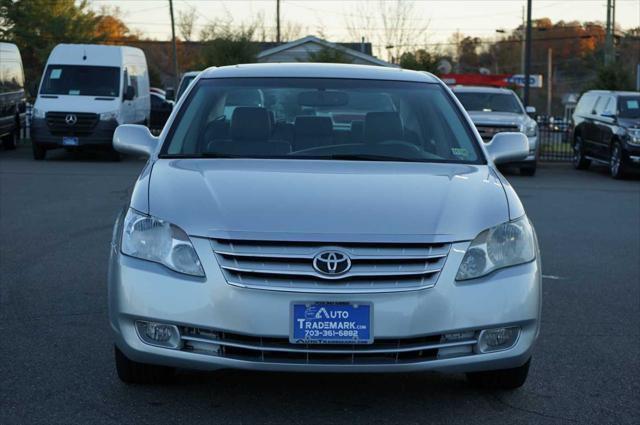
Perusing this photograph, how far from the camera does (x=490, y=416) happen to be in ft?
16.1

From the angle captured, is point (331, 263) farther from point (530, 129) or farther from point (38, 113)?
point (38, 113)

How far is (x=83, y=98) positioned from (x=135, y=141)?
17533 mm

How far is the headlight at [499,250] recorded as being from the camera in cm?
466

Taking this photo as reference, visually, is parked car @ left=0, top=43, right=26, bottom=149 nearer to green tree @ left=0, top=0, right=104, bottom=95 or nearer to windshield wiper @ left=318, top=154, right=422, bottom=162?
windshield wiper @ left=318, top=154, right=422, bottom=162

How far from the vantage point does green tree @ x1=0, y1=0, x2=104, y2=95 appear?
62562 mm

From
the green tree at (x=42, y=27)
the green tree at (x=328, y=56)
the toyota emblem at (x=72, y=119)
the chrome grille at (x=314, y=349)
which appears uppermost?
the green tree at (x=42, y=27)

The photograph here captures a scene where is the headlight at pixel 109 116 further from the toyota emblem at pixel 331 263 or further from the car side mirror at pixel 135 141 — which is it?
the toyota emblem at pixel 331 263

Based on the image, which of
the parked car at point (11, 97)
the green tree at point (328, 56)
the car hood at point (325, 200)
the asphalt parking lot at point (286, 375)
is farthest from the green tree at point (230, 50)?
the car hood at point (325, 200)

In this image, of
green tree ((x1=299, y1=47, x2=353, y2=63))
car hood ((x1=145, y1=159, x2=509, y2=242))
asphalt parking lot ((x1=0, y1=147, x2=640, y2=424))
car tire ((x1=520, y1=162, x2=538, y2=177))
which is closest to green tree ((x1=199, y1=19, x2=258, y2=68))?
green tree ((x1=299, y1=47, x2=353, y2=63))

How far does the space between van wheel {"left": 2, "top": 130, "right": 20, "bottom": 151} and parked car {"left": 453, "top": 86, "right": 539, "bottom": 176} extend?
1046 centimetres

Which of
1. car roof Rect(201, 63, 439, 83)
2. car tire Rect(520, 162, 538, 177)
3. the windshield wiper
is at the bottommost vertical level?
car tire Rect(520, 162, 538, 177)

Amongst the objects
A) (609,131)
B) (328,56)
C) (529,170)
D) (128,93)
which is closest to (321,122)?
(529,170)

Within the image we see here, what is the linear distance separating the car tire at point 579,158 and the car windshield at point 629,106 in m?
2.00

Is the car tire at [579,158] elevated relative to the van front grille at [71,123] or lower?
lower
